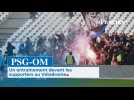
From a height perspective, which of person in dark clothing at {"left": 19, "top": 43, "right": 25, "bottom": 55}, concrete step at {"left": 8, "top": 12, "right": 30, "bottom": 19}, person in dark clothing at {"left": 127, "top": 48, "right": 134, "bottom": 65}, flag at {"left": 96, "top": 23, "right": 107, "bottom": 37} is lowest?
person in dark clothing at {"left": 127, "top": 48, "right": 134, "bottom": 65}

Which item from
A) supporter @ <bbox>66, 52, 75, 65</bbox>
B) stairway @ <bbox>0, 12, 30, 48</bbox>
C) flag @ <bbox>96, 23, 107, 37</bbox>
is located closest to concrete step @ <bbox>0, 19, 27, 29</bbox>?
stairway @ <bbox>0, 12, 30, 48</bbox>

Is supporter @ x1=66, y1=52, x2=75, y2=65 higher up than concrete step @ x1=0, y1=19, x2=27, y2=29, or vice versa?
concrete step @ x1=0, y1=19, x2=27, y2=29

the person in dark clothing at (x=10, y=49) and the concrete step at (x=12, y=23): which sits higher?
the concrete step at (x=12, y=23)

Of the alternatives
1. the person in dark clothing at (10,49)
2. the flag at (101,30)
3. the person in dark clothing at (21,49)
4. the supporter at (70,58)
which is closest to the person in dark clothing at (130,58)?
the flag at (101,30)

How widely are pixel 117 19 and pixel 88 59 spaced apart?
0.57 meters

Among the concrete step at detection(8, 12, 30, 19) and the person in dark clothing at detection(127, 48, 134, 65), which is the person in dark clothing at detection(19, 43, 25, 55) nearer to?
the concrete step at detection(8, 12, 30, 19)

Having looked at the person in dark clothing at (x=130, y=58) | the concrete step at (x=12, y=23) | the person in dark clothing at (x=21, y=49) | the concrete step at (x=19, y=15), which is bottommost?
the person in dark clothing at (x=130, y=58)

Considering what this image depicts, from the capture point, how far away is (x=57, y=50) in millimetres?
2590

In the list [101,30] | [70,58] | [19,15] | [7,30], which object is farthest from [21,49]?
[101,30]

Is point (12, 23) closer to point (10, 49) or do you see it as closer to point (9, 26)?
point (9, 26)

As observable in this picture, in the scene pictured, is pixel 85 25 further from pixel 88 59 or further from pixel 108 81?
pixel 108 81

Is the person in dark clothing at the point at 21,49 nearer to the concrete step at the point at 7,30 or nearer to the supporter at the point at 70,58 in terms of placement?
the concrete step at the point at 7,30
